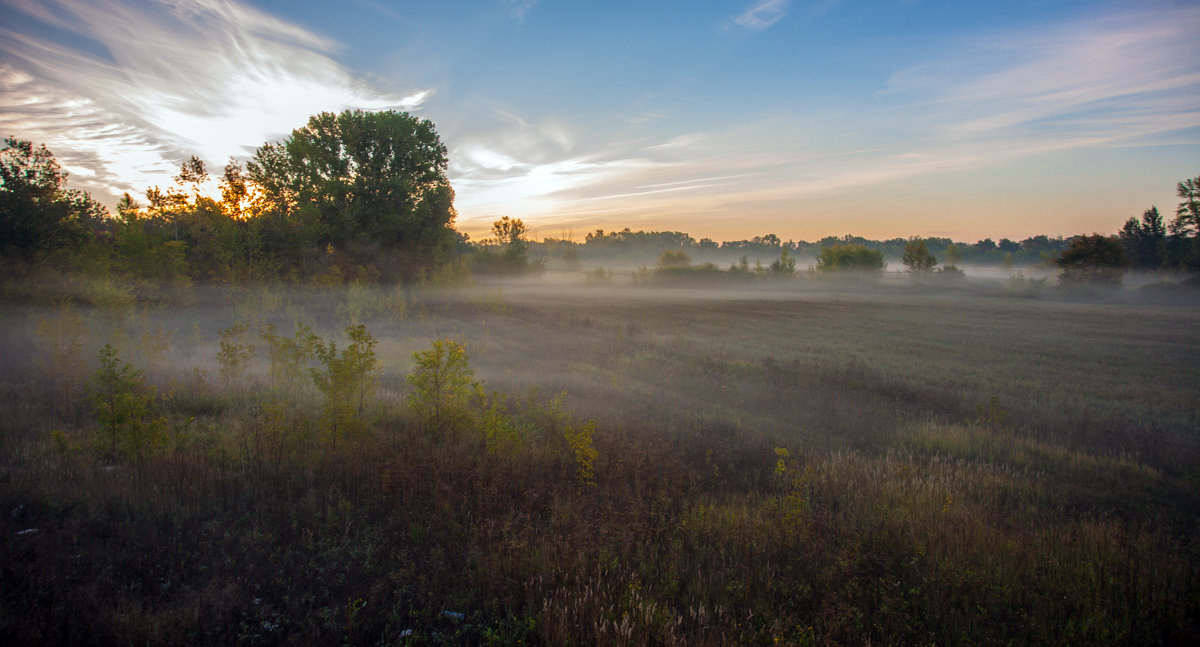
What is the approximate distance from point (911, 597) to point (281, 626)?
5.36 metres

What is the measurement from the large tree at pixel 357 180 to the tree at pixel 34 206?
1132cm

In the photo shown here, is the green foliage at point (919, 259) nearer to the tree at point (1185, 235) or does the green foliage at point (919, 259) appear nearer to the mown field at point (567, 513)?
the tree at point (1185, 235)

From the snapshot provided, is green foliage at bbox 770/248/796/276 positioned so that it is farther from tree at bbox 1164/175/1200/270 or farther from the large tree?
the large tree

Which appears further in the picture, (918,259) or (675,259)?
(675,259)

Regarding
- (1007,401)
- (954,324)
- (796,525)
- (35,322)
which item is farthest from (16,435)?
(954,324)

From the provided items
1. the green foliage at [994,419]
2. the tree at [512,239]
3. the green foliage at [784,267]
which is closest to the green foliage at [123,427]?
the green foliage at [994,419]

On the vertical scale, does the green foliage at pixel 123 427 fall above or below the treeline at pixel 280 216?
below

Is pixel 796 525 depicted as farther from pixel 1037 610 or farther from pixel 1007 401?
pixel 1007 401

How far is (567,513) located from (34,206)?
24412 mm

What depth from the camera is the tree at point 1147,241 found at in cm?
6894

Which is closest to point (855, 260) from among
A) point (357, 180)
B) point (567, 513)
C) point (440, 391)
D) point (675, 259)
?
point (675, 259)

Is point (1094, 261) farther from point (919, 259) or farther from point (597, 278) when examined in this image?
point (597, 278)

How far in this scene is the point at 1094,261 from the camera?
2527 inches

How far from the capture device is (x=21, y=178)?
1712 cm
